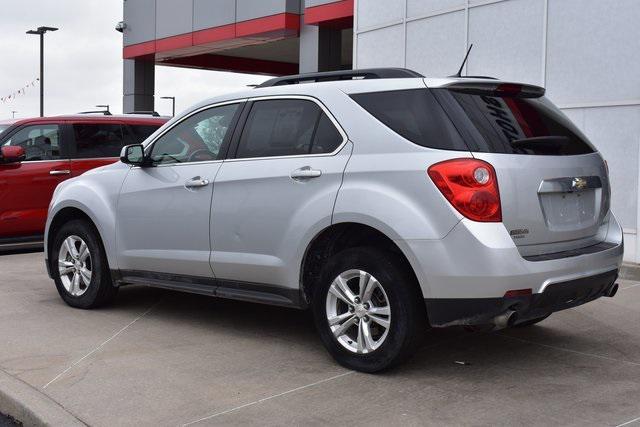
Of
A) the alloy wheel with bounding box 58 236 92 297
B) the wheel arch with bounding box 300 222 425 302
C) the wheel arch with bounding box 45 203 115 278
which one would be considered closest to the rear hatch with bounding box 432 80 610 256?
the wheel arch with bounding box 300 222 425 302

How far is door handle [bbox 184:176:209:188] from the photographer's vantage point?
598 centimetres

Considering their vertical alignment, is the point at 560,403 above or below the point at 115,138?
→ below

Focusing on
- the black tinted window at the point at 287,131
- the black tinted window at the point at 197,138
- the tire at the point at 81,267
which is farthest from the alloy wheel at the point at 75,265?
the black tinted window at the point at 287,131

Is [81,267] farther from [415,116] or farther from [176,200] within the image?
[415,116]

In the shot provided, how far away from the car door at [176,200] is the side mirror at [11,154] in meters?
4.64

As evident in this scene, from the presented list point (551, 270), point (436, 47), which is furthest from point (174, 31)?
point (551, 270)

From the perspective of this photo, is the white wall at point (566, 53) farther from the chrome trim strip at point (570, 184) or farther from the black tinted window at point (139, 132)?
the chrome trim strip at point (570, 184)

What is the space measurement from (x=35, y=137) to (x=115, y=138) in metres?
1.03

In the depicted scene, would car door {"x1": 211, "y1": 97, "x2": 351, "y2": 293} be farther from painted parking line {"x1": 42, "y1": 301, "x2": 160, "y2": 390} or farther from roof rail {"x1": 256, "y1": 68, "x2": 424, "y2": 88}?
painted parking line {"x1": 42, "y1": 301, "x2": 160, "y2": 390}

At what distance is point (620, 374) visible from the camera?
505 cm

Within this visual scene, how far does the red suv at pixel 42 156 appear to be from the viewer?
10812 millimetres

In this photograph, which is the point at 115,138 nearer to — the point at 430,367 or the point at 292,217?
the point at 292,217

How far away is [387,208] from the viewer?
4.82 m

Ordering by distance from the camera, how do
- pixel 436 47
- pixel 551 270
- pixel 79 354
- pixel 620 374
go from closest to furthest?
pixel 551 270, pixel 620 374, pixel 79 354, pixel 436 47
